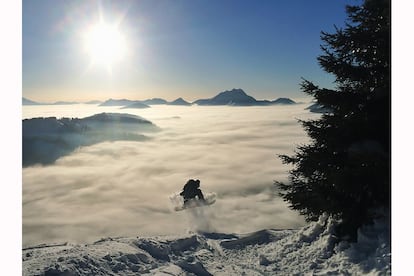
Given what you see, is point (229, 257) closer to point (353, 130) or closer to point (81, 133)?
point (353, 130)

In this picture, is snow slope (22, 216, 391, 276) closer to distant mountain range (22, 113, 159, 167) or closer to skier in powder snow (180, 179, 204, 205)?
skier in powder snow (180, 179, 204, 205)

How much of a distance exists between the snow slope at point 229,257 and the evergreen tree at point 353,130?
77 cm

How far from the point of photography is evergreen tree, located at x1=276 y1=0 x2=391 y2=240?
30.0 feet

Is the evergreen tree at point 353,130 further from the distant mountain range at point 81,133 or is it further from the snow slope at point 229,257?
the distant mountain range at point 81,133

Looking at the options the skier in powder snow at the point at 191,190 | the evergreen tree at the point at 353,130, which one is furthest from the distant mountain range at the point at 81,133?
the evergreen tree at the point at 353,130

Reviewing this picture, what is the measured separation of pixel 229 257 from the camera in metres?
12.8

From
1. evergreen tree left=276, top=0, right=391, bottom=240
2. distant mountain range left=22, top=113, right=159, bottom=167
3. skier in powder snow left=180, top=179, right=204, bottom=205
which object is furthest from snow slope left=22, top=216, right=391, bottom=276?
distant mountain range left=22, top=113, right=159, bottom=167

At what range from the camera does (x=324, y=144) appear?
10.5m

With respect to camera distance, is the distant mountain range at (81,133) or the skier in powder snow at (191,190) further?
the distant mountain range at (81,133)

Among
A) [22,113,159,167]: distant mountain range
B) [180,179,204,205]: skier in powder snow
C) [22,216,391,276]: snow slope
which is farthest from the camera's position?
A: [22,113,159,167]: distant mountain range

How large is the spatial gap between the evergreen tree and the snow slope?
2.53 feet

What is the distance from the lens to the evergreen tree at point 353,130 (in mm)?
9133
